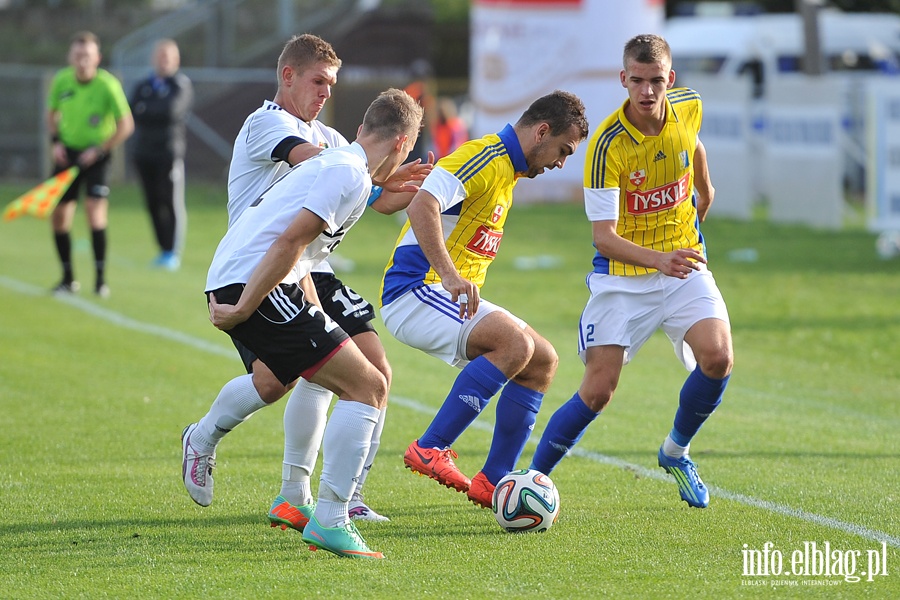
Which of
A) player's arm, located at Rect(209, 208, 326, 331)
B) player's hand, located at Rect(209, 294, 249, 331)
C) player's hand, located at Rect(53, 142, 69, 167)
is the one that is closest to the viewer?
player's arm, located at Rect(209, 208, 326, 331)

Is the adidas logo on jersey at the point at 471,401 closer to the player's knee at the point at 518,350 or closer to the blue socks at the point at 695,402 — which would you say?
the player's knee at the point at 518,350

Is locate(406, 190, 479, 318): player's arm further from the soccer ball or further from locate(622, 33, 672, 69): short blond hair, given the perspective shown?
locate(622, 33, 672, 69): short blond hair

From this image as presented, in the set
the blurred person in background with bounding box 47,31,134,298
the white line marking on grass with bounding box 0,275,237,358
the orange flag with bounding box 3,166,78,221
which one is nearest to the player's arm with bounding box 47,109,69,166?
the blurred person in background with bounding box 47,31,134,298

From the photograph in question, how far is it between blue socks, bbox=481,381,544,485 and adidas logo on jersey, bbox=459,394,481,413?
0.13m

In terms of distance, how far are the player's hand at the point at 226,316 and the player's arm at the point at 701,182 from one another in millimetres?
2498

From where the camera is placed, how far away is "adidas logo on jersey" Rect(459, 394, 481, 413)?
18.6ft

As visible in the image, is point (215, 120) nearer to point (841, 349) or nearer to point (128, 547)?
point (841, 349)

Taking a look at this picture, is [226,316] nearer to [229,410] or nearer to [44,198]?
[229,410]

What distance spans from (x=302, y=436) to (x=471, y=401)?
780 mm

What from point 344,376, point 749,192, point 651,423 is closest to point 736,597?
point 344,376

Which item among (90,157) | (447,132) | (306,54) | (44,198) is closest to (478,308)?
(306,54)

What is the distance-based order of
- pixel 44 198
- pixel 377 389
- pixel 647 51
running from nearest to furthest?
pixel 377 389 → pixel 647 51 → pixel 44 198

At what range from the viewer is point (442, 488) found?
20.9 ft

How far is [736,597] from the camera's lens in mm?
4547
